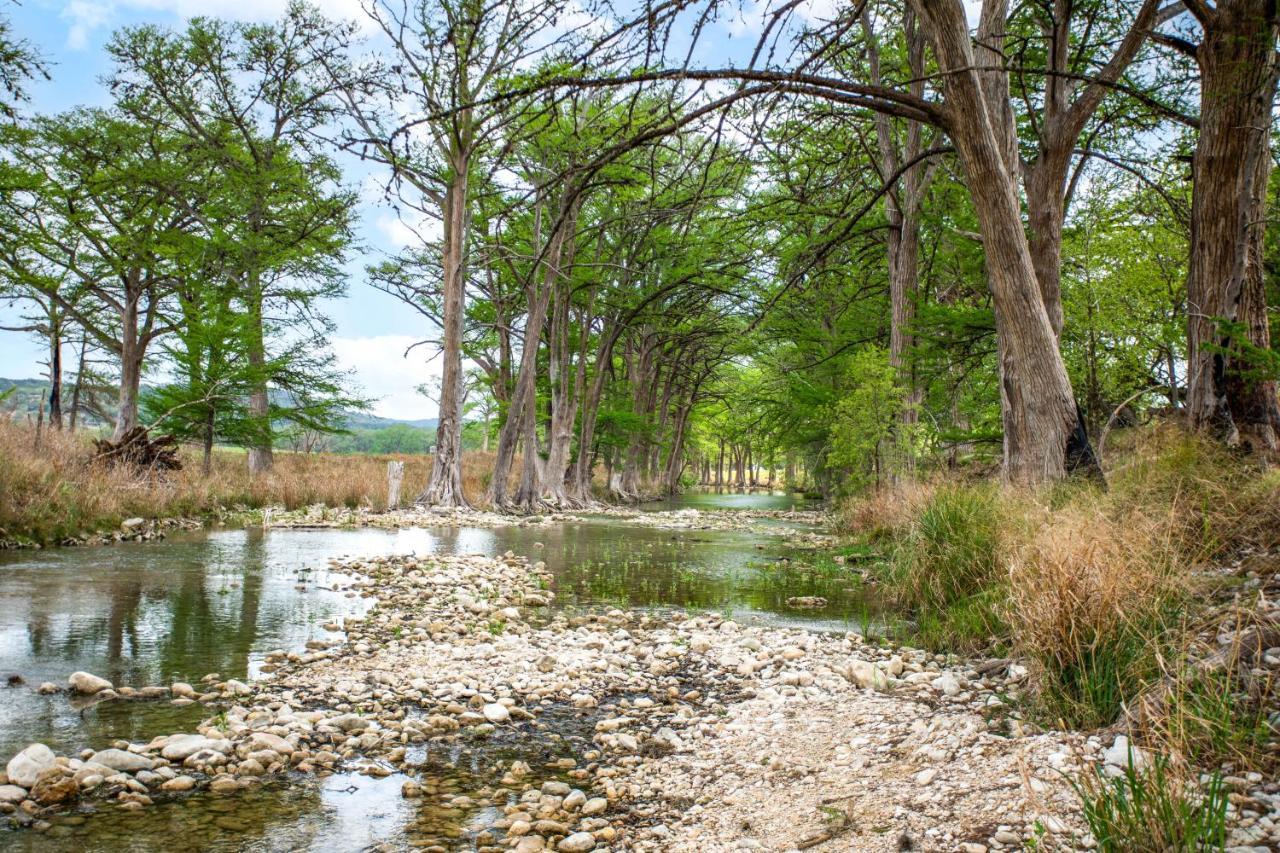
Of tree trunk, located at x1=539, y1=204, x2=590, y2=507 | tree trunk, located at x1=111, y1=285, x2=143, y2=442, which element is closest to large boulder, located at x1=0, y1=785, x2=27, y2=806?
tree trunk, located at x1=539, y1=204, x2=590, y2=507

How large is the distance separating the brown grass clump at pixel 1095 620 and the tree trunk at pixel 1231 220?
4.28 metres

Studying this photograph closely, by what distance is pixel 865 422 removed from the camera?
1531cm

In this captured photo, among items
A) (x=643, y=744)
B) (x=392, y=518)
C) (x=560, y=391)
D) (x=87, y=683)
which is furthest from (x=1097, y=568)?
(x=560, y=391)

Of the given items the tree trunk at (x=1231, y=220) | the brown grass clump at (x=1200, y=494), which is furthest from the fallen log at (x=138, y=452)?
the tree trunk at (x=1231, y=220)

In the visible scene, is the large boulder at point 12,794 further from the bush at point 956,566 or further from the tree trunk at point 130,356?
the tree trunk at point 130,356

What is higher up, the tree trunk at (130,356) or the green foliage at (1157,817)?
the tree trunk at (130,356)

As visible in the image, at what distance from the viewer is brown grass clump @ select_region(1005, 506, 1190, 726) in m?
3.12

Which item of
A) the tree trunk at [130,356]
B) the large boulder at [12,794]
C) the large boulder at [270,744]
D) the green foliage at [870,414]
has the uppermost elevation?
the tree trunk at [130,356]

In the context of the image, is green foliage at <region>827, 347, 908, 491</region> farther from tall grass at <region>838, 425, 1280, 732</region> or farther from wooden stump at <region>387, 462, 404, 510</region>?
wooden stump at <region>387, 462, 404, 510</region>

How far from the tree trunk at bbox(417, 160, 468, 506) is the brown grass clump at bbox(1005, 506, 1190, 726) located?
1583 cm

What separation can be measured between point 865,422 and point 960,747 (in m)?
12.7

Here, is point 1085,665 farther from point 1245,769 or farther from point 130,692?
point 130,692

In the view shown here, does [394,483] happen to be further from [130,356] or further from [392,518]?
[130,356]

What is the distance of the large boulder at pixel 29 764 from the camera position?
112 inches
